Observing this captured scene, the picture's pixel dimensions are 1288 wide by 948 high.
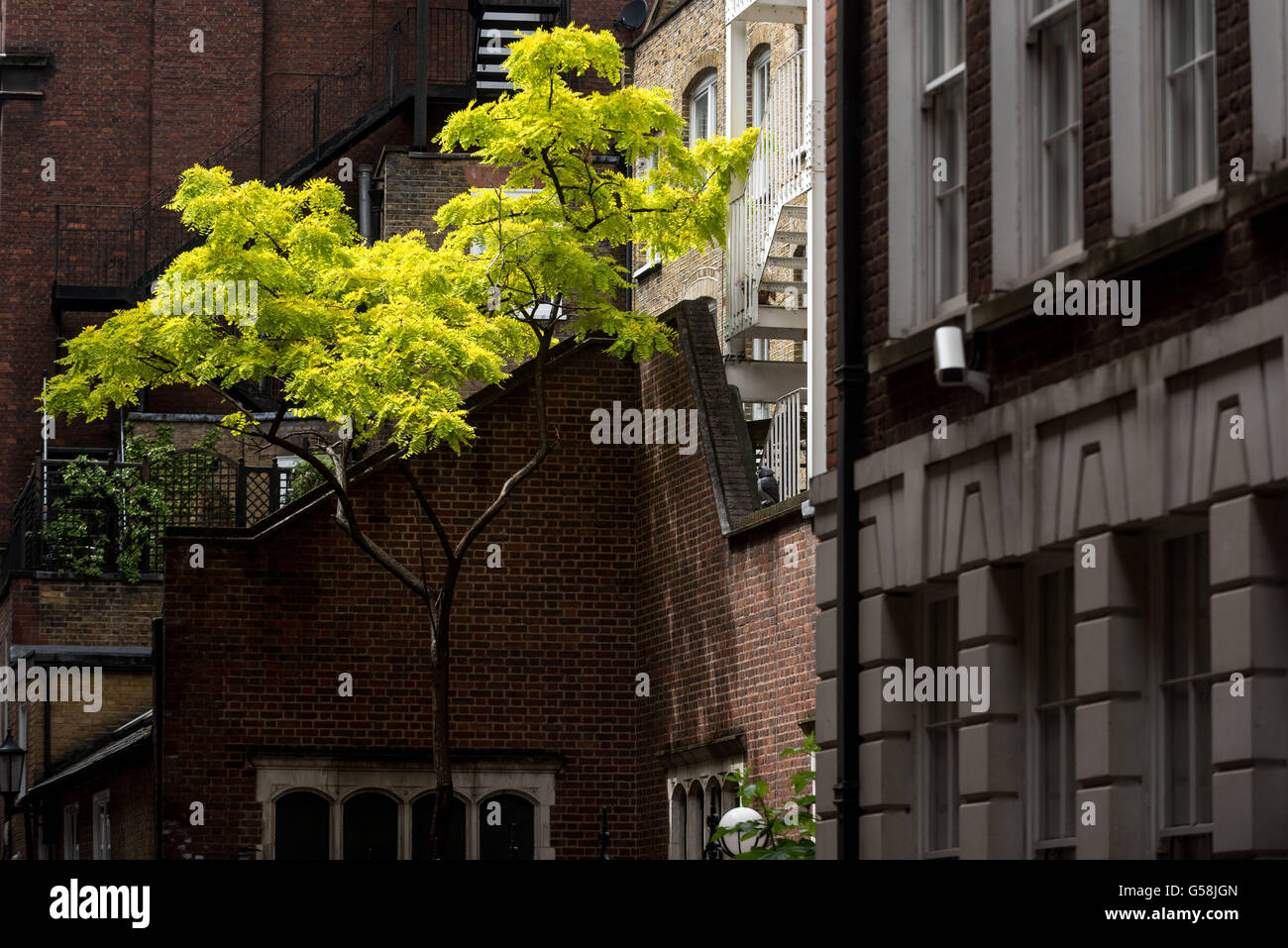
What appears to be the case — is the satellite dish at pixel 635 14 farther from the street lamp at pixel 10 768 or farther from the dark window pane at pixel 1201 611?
the dark window pane at pixel 1201 611

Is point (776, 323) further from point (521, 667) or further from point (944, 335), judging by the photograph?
point (944, 335)

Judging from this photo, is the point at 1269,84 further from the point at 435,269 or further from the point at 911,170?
the point at 435,269

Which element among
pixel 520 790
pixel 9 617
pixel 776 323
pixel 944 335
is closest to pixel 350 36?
pixel 9 617

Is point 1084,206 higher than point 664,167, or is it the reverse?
point 664,167

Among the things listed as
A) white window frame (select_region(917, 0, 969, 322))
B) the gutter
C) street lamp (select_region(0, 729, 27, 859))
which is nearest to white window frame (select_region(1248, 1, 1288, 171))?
white window frame (select_region(917, 0, 969, 322))

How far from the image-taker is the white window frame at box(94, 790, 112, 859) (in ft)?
97.5

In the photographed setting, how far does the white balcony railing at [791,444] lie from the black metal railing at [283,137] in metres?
16.2

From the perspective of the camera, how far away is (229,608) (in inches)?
985

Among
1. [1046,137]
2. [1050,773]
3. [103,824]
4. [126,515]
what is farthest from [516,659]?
[1046,137]

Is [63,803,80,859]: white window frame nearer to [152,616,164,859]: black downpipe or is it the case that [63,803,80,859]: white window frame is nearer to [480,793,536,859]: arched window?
[152,616,164,859]: black downpipe

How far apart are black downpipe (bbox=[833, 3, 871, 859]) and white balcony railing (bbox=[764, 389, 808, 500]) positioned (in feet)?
28.8

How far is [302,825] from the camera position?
24719 millimetres

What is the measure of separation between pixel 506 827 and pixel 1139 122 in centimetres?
1547
